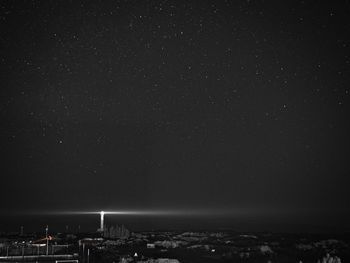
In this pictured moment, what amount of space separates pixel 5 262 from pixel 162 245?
205 ft

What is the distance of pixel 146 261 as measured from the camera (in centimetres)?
8550

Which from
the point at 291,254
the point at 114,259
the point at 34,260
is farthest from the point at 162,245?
the point at 34,260

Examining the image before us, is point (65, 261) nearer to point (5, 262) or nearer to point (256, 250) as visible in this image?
point (5, 262)

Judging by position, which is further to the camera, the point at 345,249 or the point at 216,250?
the point at 345,249

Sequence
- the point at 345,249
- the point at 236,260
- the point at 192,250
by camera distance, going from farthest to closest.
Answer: the point at 345,249 < the point at 192,250 < the point at 236,260

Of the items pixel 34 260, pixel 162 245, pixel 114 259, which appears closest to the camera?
pixel 34 260

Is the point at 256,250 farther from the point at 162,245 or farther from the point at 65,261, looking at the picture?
the point at 65,261

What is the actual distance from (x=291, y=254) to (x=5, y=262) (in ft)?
270

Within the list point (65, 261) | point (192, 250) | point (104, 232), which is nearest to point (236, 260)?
point (192, 250)

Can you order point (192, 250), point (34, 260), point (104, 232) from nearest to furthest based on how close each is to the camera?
1. point (34, 260)
2. point (192, 250)
3. point (104, 232)

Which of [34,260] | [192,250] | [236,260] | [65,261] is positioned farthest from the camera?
[192,250]

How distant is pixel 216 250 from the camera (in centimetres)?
13038

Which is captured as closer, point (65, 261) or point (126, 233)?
point (65, 261)

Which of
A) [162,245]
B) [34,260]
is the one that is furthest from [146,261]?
[162,245]
